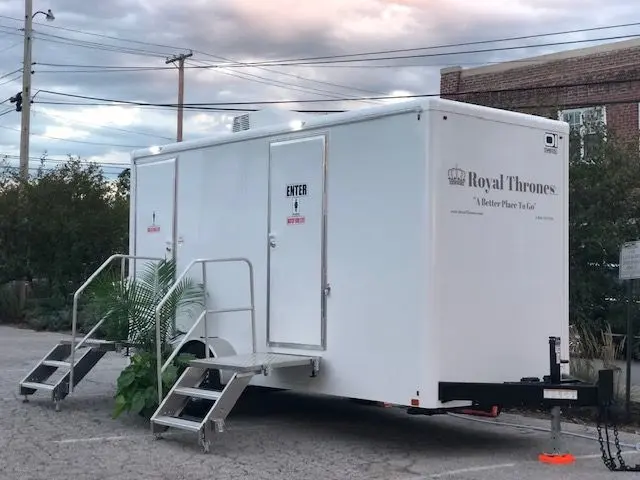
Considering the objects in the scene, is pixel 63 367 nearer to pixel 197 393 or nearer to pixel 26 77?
pixel 197 393

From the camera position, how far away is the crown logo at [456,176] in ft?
25.7

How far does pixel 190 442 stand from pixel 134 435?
0.72 m

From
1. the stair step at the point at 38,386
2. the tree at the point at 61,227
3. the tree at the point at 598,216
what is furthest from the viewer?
the tree at the point at 61,227

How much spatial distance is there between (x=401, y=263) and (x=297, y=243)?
1424mm

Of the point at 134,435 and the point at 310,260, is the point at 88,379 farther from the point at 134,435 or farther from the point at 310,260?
the point at 310,260

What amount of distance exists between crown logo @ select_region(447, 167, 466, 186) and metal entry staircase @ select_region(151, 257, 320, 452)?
2191 mm

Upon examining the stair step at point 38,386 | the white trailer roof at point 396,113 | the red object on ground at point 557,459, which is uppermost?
the white trailer roof at point 396,113

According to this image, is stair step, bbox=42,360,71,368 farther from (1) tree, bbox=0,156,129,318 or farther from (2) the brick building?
(1) tree, bbox=0,156,129,318

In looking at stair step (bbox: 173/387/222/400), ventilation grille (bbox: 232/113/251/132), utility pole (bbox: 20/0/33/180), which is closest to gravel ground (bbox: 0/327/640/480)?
stair step (bbox: 173/387/222/400)

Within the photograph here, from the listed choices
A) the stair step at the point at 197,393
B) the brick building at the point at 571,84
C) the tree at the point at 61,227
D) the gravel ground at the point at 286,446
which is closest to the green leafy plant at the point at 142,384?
the gravel ground at the point at 286,446

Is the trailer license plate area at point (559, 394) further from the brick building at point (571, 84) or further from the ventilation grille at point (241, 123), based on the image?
the brick building at point (571, 84)

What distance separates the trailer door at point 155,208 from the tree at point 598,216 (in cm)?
739

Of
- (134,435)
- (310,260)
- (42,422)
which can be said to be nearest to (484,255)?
(310,260)

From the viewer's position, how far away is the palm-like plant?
9789 millimetres
